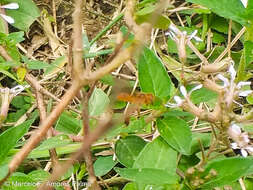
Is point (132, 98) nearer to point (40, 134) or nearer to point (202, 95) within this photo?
point (40, 134)

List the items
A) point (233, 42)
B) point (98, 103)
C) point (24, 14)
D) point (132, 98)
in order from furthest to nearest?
point (24, 14) → point (233, 42) → point (98, 103) → point (132, 98)

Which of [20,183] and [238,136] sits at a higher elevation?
[238,136]

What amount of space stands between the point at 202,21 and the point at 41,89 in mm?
560

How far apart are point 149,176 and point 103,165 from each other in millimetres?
262

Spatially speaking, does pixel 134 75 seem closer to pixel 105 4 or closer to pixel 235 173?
pixel 105 4

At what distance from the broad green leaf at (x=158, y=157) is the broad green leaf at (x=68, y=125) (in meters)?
0.22

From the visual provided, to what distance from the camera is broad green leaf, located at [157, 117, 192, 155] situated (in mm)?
1107

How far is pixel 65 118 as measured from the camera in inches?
51.1

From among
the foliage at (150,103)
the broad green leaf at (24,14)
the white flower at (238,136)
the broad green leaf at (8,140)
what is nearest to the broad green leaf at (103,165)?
the foliage at (150,103)

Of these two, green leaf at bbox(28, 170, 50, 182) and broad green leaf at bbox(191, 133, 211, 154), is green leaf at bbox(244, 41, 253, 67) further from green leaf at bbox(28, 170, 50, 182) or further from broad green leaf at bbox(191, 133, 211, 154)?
green leaf at bbox(28, 170, 50, 182)

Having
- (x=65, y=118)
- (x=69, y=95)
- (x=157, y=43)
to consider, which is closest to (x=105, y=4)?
(x=157, y=43)

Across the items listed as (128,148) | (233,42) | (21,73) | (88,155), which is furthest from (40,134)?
(233,42)

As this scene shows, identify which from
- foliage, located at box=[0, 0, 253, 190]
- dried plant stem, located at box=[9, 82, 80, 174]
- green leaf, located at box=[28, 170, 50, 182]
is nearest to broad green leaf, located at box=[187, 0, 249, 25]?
foliage, located at box=[0, 0, 253, 190]

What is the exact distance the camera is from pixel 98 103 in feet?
4.37
